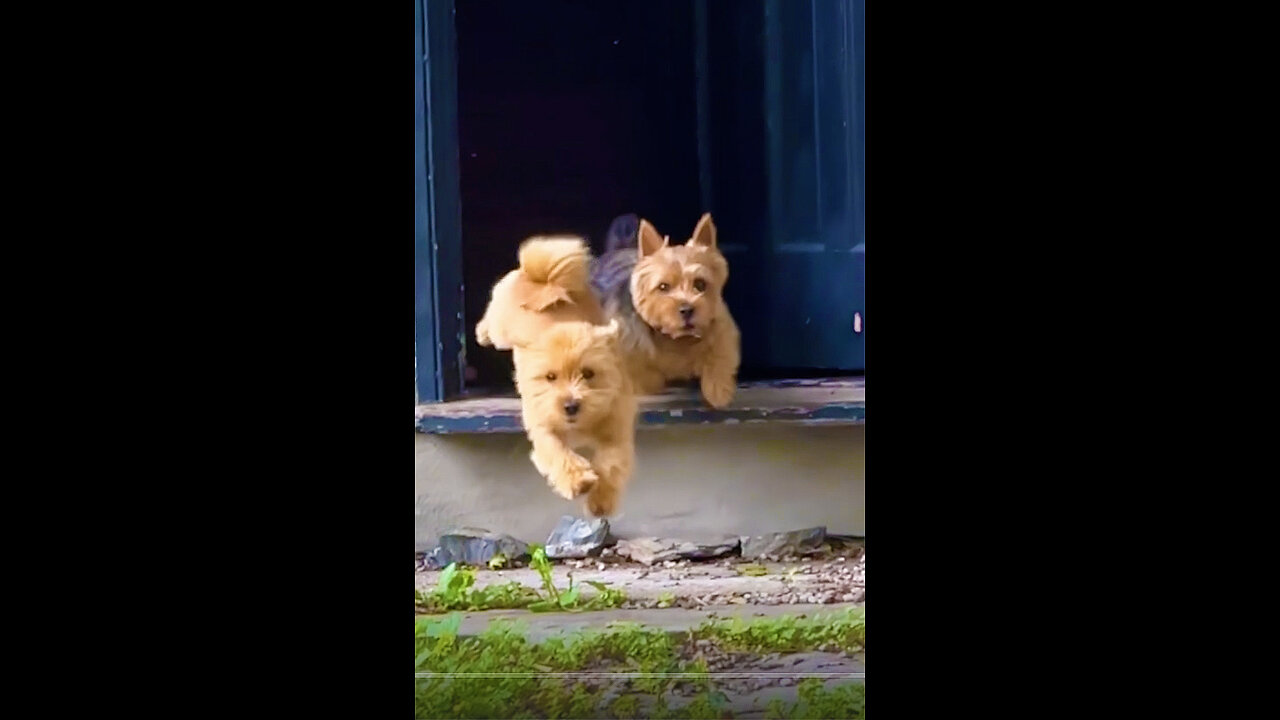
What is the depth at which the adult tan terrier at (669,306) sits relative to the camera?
2912 mm

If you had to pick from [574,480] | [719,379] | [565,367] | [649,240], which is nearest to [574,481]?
[574,480]

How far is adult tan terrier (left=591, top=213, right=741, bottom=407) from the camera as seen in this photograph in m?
2.91

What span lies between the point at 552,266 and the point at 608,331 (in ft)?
0.55

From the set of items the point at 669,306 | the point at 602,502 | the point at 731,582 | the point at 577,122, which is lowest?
the point at 731,582

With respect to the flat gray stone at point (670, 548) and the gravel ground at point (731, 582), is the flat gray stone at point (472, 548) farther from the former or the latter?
the flat gray stone at point (670, 548)

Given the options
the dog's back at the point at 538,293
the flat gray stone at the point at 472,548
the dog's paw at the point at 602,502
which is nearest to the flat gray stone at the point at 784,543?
the dog's paw at the point at 602,502

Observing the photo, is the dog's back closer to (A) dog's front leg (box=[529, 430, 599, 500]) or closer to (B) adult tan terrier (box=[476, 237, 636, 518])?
(B) adult tan terrier (box=[476, 237, 636, 518])

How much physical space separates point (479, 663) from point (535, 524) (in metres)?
0.29

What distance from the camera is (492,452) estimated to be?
2.96m

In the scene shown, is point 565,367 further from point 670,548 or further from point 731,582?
point 731,582

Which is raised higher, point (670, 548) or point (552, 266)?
point (552, 266)

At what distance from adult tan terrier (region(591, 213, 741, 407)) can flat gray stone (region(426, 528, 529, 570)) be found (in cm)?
41

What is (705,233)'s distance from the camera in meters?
2.91

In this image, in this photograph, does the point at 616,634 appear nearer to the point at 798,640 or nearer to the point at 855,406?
the point at 798,640
